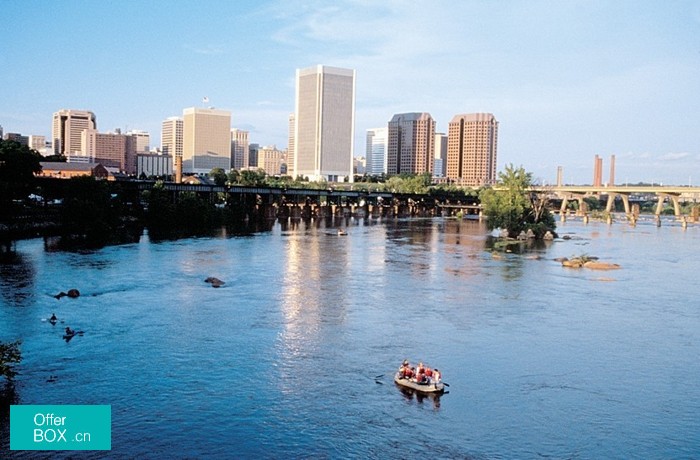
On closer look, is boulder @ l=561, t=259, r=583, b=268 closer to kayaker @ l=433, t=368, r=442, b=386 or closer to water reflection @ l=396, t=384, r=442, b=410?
kayaker @ l=433, t=368, r=442, b=386

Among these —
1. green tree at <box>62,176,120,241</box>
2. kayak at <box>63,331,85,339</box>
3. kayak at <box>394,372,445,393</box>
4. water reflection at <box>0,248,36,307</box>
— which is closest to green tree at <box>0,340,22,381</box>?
kayak at <box>63,331,85,339</box>

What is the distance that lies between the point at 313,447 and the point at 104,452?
7.68 metres

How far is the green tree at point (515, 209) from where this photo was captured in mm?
115562

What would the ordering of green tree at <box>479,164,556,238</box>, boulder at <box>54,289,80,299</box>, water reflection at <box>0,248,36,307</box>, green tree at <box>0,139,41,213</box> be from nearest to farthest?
1. water reflection at <box>0,248,36,307</box>
2. boulder at <box>54,289,80,299</box>
3. green tree at <box>0,139,41,213</box>
4. green tree at <box>479,164,556,238</box>

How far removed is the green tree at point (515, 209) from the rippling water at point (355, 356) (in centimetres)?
4435

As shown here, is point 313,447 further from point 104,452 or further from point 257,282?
point 257,282

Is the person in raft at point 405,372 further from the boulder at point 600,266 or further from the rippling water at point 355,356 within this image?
the boulder at point 600,266

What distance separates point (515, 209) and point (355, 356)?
84009 millimetres

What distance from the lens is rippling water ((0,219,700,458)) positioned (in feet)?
89.4

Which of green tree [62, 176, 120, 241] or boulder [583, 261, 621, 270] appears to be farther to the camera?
green tree [62, 176, 120, 241]

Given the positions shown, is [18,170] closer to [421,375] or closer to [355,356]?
[355,356]

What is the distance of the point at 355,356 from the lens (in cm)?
3728

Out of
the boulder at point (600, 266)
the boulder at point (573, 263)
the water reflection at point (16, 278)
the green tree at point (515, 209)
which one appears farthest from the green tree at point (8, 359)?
the green tree at point (515, 209)

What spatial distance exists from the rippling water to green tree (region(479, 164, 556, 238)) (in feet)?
146
